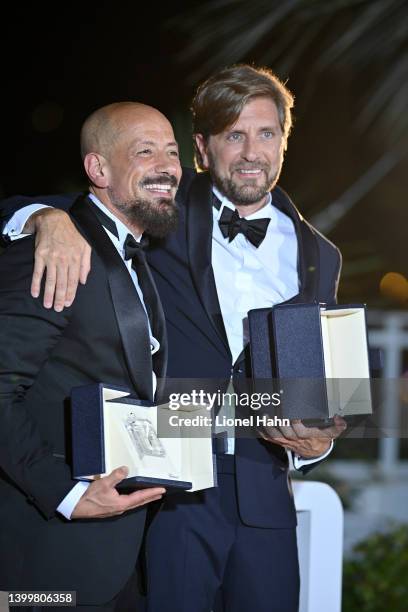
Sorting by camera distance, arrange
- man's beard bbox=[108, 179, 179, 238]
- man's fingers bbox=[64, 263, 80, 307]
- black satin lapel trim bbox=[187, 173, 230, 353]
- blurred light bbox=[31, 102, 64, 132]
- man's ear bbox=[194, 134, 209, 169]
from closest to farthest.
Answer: man's fingers bbox=[64, 263, 80, 307] < man's beard bbox=[108, 179, 179, 238] < black satin lapel trim bbox=[187, 173, 230, 353] < man's ear bbox=[194, 134, 209, 169] < blurred light bbox=[31, 102, 64, 132]

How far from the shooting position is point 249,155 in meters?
2.67

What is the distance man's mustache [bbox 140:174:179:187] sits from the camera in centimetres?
239

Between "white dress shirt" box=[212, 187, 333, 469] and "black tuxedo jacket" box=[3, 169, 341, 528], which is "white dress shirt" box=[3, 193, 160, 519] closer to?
"black tuxedo jacket" box=[3, 169, 341, 528]

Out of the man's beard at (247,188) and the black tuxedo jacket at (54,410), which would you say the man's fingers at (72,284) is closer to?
the black tuxedo jacket at (54,410)

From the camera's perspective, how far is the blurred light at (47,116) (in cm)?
468

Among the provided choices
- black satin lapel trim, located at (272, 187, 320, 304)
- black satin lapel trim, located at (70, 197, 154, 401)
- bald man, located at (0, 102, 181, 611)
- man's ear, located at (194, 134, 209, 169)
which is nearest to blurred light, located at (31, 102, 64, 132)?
man's ear, located at (194, 134, 209, 169)

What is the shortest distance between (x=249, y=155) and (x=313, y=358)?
2.19ft

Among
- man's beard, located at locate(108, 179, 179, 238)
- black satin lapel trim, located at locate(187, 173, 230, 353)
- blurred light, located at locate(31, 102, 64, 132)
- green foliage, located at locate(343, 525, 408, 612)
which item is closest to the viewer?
man's beard, located at locate(108, 179, 179, 238)

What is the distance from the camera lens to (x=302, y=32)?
4.99 m

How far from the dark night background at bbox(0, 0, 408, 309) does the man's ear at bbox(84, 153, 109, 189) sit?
1.86 metres

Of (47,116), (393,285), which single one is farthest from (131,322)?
(393,285)

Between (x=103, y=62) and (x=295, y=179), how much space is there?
1.25 metres

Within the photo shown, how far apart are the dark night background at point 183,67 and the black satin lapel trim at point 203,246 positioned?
1.61 meters

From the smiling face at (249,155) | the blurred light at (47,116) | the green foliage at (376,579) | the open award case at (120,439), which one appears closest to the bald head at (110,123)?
the smiling face at (249,155)
